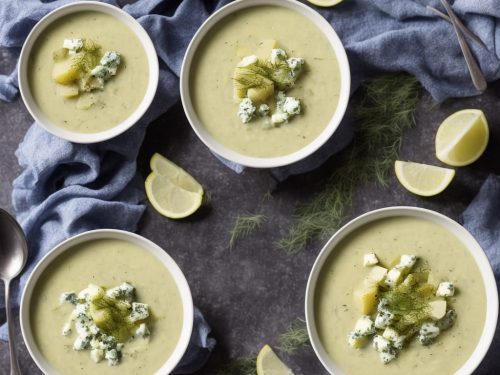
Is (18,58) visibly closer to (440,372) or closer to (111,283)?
(111,283)

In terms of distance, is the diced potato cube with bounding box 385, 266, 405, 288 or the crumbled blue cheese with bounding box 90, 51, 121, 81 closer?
the diced potato cube with bounding box 385, 266, 405, 288

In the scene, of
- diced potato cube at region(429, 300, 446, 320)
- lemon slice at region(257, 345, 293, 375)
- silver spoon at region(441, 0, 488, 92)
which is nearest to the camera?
diced potato cube at region(429, 300, 446, 320)

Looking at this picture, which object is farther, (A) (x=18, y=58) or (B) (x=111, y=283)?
(A) (x=18, y=58)

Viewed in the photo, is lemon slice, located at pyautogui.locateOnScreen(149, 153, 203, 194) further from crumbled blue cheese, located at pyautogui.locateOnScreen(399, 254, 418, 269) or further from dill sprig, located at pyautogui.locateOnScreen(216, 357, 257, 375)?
crumbled blue cheese, located at pyautogui.locateOnScreen(399, 254, 418, 269)

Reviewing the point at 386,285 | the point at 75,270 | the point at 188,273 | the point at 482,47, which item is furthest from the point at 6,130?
the point at 482,47

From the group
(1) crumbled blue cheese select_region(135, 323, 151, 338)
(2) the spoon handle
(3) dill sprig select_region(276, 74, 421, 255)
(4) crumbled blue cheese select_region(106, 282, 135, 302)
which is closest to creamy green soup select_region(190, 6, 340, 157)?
(3) dill sprig select_region(276, 74, 421, 255)

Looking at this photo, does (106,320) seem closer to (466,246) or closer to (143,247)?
(143,247)
